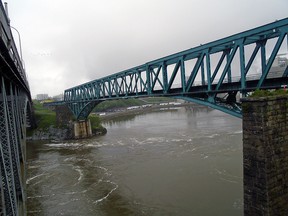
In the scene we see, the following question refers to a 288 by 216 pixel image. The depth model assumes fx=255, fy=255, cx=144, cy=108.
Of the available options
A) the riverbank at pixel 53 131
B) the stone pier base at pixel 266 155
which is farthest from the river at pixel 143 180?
the riverbank at pixel 53 131

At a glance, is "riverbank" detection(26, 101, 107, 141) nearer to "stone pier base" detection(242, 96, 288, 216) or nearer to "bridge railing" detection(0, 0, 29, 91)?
"bridge railing" detection(0, 0, 29, 91)

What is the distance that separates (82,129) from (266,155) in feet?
142

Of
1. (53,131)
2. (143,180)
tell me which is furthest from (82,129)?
(143,180)

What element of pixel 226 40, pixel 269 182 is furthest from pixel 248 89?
pixel 269 182

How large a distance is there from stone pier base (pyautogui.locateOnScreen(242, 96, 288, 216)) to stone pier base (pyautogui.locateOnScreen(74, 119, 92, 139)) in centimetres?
4170

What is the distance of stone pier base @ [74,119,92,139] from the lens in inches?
1900

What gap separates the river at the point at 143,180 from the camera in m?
15.9

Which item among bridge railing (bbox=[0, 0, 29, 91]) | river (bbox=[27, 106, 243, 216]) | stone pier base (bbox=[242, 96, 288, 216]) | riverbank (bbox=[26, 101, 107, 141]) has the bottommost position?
river (bbox=[27, 106, 243, 216])

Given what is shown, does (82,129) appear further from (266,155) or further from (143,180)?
(266,155)

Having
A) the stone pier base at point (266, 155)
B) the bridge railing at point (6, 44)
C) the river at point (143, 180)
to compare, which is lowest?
the river at point (143, 180)

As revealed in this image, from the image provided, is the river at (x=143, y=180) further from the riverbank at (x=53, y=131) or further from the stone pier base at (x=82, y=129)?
the riverbank at (x=53, y=131)

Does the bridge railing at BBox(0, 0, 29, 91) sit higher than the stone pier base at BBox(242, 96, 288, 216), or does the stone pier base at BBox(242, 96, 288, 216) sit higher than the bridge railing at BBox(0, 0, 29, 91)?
the bridge railing at BBox(0, 0, 29, 91)

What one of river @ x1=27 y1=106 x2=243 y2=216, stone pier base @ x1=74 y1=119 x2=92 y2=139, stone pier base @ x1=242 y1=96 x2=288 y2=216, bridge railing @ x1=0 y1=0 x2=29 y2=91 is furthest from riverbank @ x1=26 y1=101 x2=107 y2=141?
stone pier base @ x1=242 y1=96 x2=288 y2=216

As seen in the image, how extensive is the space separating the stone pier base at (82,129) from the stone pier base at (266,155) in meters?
41.7
